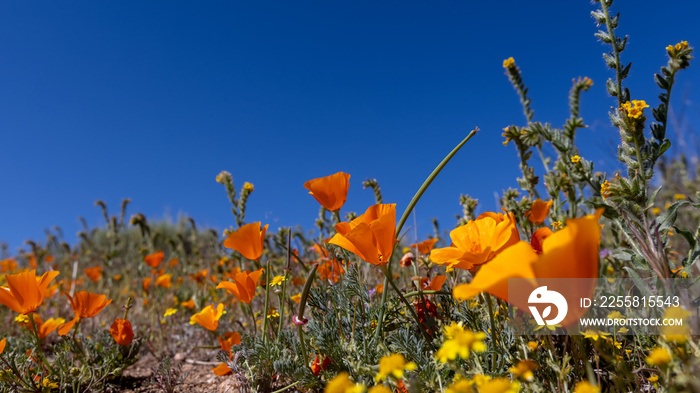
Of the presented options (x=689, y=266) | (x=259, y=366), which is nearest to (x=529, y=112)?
(x=689, y=266)

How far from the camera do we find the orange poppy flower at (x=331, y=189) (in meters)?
1.29

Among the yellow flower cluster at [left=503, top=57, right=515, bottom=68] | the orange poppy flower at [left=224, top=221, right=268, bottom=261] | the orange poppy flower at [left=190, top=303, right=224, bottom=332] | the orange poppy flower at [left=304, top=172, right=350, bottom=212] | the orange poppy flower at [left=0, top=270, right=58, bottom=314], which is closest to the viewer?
the orange poppy flower at [left=304, top=172, right=350, bottom=212]

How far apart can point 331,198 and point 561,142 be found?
1280 mm

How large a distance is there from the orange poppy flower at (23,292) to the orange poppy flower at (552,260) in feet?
5.28

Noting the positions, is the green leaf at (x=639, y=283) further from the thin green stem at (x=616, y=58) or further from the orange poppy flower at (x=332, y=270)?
the orange poppy flower at (x=332, y=270)

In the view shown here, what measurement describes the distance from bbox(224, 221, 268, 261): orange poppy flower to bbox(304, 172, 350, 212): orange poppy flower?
278 millimetres

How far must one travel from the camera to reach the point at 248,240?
146cm

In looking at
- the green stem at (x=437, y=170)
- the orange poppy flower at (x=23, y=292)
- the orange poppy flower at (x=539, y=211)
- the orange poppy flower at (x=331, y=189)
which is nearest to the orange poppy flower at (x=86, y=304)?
the orange poppy flower at (x=23, y=292)

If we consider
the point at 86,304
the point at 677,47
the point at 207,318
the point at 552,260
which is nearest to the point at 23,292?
the point at 86,304

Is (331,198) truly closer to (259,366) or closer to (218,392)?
(259,366)

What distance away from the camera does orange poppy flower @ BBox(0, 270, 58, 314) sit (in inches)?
60.8

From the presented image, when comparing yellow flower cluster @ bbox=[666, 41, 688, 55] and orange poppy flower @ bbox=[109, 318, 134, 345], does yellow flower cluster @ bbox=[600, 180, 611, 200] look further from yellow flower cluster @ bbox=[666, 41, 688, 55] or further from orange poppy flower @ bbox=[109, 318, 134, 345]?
orange poppy flower @ bbox=[109, 318, 134, 345]

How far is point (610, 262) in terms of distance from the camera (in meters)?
2.33

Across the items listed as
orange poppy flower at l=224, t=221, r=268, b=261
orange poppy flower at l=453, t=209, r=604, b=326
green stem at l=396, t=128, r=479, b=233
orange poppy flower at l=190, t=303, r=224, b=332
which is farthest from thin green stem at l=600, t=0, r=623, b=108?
orange poppy flower at l=190, t=303, r=224, b=332
